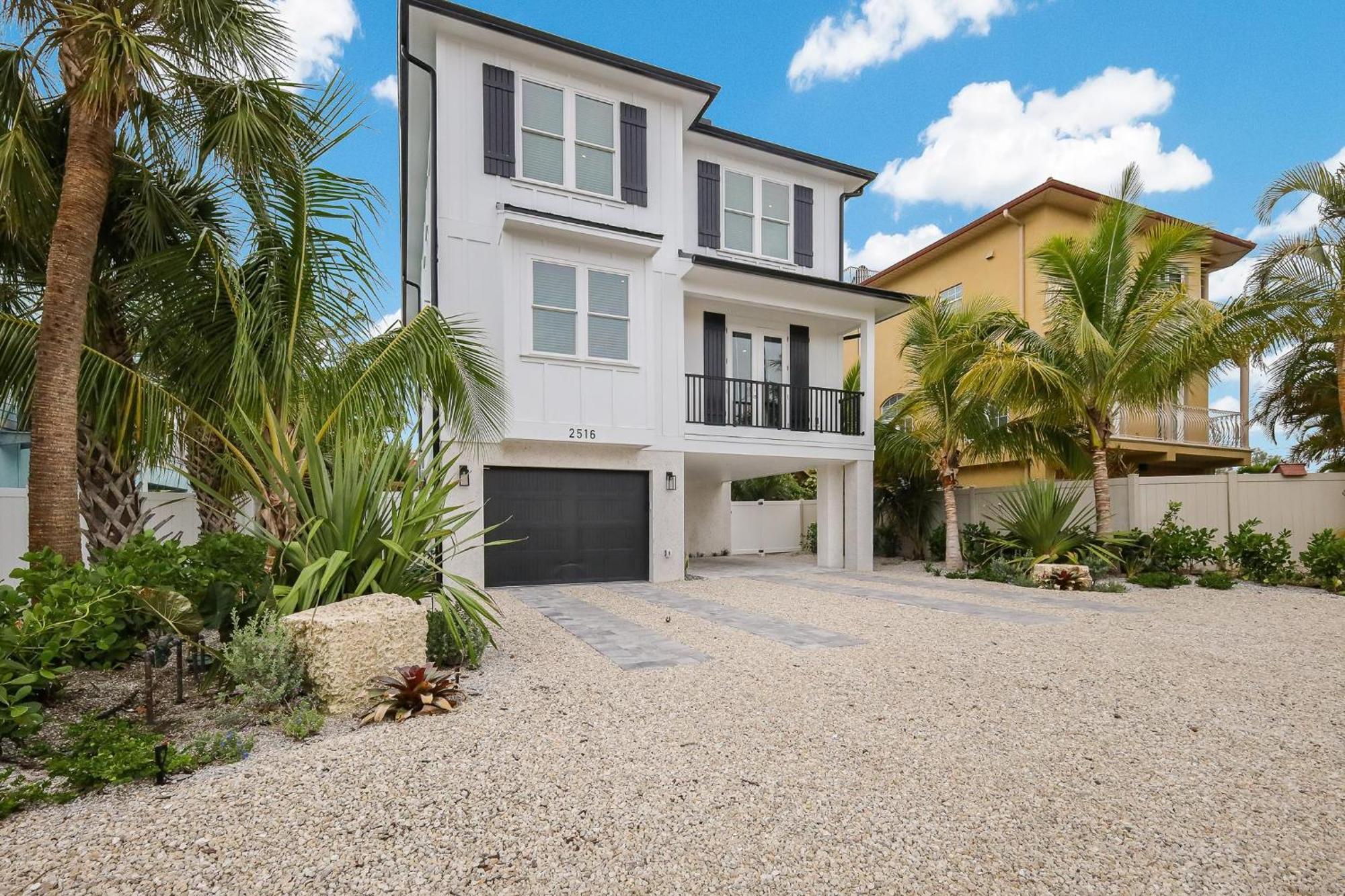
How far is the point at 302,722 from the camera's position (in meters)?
4.14

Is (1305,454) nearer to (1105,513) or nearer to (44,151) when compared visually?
(1105,513)

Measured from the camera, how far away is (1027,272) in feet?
58.1

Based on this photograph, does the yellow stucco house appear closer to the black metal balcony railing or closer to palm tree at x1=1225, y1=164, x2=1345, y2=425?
the black metal balcony railing

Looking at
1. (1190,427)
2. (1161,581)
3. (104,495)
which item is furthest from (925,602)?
(1190,427)

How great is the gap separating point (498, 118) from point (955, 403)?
387 inches

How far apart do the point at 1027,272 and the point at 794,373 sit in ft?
26.2

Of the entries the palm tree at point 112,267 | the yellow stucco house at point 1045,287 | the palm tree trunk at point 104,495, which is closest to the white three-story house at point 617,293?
the yellow stucco house at point 1045,287

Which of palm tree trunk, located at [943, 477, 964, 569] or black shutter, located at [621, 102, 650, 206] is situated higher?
black shutter, located at [621, 102, 650, 206]

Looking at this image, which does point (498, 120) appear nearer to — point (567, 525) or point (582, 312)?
point (582, 312)

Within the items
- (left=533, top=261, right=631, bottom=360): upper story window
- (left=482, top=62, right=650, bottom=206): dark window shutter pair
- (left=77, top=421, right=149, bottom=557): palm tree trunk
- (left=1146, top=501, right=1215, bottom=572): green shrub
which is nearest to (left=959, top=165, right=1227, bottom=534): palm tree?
(left=1146, top=501, right=1215, bottom=572): green shrub

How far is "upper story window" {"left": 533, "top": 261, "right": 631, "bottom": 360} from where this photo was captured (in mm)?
11148

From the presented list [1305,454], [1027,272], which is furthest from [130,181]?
[1305,454]

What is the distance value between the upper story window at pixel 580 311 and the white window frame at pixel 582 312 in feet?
0.04

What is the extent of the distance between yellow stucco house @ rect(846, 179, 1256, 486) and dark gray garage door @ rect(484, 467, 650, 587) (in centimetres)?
785
